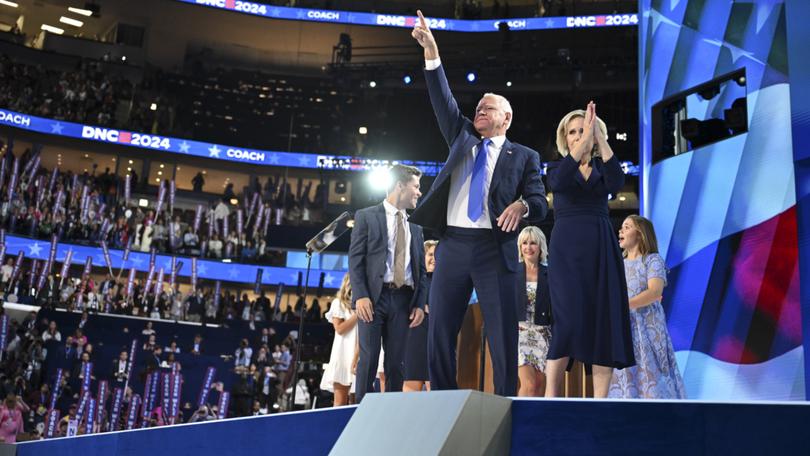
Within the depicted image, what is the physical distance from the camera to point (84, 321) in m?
16.3

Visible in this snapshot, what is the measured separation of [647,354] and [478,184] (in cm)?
147

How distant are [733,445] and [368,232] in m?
2.68

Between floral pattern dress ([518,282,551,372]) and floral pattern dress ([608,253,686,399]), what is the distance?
449 mm

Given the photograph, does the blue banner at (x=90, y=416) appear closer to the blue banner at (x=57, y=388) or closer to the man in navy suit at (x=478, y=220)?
the blue banner at (x=57, y=388)

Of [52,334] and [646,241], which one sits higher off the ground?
[646,241]

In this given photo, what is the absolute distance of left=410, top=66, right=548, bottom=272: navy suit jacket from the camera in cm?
350

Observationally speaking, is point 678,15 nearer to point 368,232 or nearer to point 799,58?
point 799,58

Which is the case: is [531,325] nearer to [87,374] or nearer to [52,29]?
→ [87,374]

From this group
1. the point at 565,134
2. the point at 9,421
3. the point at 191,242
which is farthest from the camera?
the point at 191,242

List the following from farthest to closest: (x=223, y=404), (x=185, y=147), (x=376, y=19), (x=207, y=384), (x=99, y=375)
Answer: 1. (x=376, y=19)
2. (x=185, y=147)
3. (x=99, y=375)
4. (x=207, y=384)
5. (x=223, y=404)

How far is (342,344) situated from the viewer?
237 inches

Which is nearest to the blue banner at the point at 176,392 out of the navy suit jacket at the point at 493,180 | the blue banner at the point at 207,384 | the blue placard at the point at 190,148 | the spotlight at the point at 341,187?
the blue banner at the point at 207,384

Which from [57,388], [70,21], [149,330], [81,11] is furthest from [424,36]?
[70,21]

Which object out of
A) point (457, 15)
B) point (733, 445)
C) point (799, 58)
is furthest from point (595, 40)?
point (733, 445)
